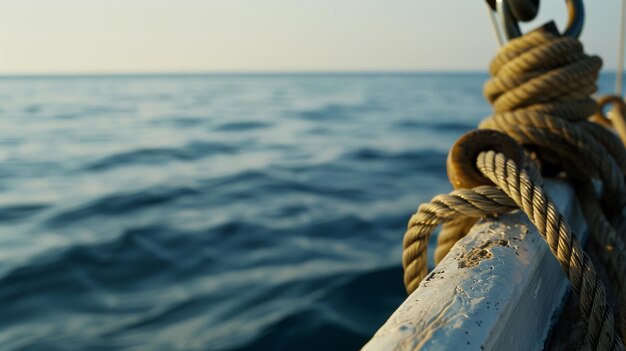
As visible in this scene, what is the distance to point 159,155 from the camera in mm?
6609

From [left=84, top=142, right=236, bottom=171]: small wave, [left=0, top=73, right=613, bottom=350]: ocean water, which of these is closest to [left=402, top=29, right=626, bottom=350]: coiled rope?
[left=0, top=73, right=613, bottom=350]: ocean water

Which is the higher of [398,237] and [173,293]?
[173,293]

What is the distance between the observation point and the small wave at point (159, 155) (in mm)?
5992

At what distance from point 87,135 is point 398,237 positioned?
23.7 ft

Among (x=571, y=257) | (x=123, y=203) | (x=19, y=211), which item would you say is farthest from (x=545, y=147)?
(x=19, y=211)

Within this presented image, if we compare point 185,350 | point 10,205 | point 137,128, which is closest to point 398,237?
point 185,350

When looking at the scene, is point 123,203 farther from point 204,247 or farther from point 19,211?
point 204,247

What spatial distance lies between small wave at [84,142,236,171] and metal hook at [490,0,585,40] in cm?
507

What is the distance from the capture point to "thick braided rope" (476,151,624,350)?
75 centimetres

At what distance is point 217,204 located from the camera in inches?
157

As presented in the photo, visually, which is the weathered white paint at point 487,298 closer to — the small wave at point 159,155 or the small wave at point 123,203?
the small wave at point 123,203

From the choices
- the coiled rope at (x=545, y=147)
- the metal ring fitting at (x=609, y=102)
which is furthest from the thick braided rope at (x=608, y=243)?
the metal ring fitting at (x=609, y=102)

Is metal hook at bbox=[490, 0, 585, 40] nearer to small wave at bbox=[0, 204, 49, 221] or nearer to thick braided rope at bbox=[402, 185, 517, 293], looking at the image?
thick braided rope at bbox=[402, 185, 517, 293]

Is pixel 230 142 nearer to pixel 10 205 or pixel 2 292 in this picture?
pixel 10 205
